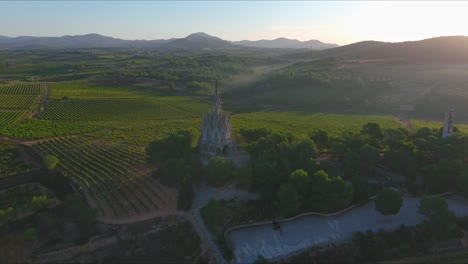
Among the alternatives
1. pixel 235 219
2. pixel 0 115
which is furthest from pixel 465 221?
pixel 0 115

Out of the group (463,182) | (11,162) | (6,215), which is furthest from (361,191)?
(11,162)

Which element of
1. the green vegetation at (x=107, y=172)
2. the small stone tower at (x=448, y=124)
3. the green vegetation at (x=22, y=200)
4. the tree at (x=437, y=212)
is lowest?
the green vegetation at (x=22, y=200)

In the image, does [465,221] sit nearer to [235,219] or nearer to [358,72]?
[235,219]

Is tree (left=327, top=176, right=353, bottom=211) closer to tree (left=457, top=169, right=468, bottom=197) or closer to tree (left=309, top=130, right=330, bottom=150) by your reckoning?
tree (left=457, top=169, right=468, bottom=197)

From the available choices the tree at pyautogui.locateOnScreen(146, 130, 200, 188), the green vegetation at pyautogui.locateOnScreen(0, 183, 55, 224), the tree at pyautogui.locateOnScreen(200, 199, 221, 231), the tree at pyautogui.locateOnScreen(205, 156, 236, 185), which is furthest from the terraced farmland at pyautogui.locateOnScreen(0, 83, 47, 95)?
the tree at pyautogui.locateOnScreen(200, 199, 221, 231)

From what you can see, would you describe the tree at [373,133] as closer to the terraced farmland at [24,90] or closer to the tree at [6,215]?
the tree at [6,215]

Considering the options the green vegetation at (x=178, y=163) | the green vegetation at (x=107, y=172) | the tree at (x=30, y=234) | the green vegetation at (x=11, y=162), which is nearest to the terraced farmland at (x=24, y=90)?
the green vegetation at (x=11, y=162)
